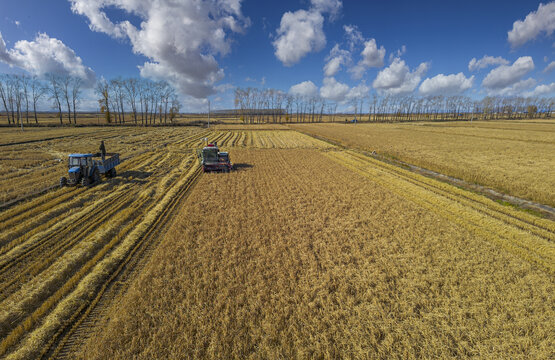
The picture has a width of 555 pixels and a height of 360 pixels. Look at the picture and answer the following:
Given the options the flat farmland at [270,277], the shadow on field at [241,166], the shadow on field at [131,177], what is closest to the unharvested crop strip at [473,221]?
the flat farmland at [270,277]

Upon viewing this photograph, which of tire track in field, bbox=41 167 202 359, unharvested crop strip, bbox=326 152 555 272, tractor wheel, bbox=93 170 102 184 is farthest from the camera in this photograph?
tractor wheel, bbox=93 170 102 184

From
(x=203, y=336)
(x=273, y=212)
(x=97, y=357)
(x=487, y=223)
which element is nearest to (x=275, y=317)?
(x=203, y=336)

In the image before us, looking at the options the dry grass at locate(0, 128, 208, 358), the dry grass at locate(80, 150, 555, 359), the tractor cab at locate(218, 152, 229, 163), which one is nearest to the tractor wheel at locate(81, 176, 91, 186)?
the dry grass at locate(0, 128, 208, 358)

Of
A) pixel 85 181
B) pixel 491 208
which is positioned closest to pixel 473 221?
pixel 491 208

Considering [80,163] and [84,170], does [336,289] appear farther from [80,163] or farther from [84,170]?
[80,163]

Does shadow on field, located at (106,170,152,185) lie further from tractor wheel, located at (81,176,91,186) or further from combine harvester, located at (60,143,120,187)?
A: tractor wheel, located at (81,176,91,186)
